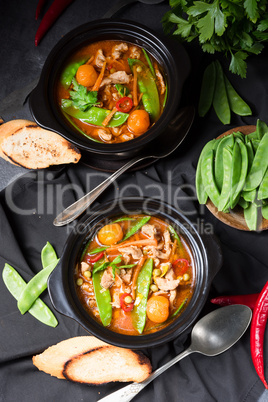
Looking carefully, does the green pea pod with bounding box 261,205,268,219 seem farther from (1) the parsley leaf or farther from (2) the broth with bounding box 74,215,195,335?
(1) the parsley leaf

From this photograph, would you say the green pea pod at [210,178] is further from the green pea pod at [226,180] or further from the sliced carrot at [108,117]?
the sliced carrot at [108,117]

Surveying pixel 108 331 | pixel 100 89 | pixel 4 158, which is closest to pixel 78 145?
pixel 100 89

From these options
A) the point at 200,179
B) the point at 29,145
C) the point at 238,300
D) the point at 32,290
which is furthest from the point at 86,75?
the point at 238,300

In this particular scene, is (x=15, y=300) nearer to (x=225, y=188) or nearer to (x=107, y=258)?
(x=107, y=258)

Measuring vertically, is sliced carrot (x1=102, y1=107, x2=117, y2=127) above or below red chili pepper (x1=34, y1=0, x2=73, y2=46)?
below

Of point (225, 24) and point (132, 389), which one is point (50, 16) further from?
point (132, 389)

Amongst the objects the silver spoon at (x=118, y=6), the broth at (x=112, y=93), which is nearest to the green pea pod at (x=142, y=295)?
the broth at (x=112, y=93)

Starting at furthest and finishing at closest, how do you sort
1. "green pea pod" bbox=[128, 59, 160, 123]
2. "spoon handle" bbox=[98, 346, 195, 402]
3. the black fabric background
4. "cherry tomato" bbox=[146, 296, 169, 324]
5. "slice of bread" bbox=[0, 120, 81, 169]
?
"slice of bread" bbox=[0, 120, 81, 169]
"green pea pod" bbox=[128, 59, 160, 123]
the black fabric background
"spoon handle" bbox=[98, 346, 195, 402]
"cherry tomato" bbox=[146, 296, 169, 324]

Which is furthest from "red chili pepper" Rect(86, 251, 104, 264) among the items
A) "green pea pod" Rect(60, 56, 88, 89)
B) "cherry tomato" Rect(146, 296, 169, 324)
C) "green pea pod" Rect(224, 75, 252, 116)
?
"green pea pod" Rect(224, 75, 252, 116)
